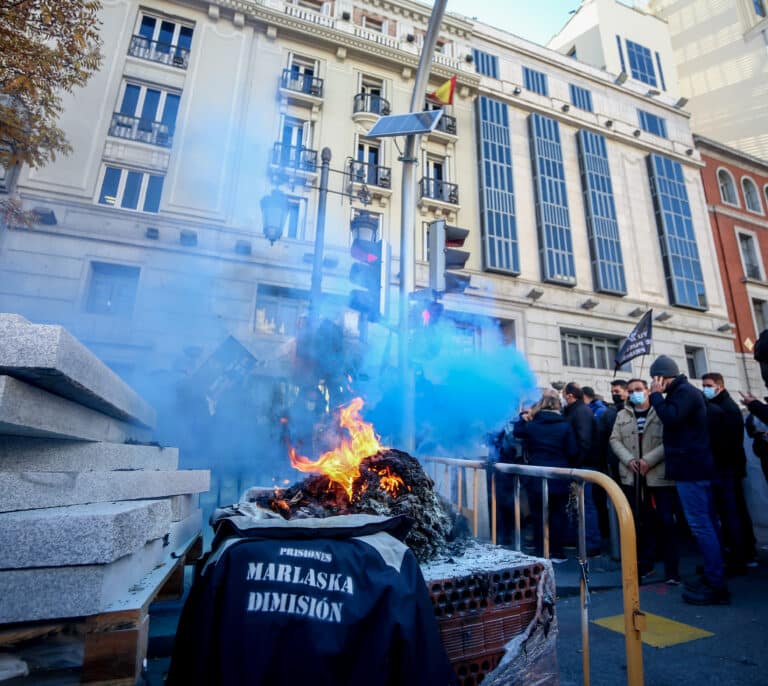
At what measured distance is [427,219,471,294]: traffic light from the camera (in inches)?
213

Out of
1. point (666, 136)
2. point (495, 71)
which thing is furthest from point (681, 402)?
point (666, 136)

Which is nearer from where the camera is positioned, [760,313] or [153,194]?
[153,194]

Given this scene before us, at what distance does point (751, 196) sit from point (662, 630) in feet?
83.2

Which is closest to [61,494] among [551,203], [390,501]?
[390,501]

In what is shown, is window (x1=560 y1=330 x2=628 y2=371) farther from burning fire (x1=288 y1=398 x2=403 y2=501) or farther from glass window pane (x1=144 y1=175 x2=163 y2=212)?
glass window pane (x1=144 y1=175 x2=163 y2=212)

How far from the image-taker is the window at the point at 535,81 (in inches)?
697

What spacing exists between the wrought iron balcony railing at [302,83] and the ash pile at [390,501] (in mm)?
14860

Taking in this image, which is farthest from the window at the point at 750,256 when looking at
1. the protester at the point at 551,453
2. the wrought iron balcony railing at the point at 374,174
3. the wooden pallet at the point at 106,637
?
the wooden pallet at the point at 106,637

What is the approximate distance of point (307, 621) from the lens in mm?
1355

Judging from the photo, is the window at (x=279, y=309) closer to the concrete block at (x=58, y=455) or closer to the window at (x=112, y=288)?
the window at (x=112, y=288)

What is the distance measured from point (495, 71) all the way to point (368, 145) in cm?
703

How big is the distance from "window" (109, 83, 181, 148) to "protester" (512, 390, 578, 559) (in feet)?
43.9

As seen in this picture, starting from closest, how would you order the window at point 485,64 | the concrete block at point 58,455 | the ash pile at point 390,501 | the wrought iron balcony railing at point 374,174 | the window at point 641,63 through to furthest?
the concrete block at point 58,455 < the ash pile at point 390,501 < the wrought iron balcony railing at point 374,174 < the window at point 485,64 < the window at point 641,63

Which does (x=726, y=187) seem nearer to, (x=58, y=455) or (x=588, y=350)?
(x=588, y=350)
